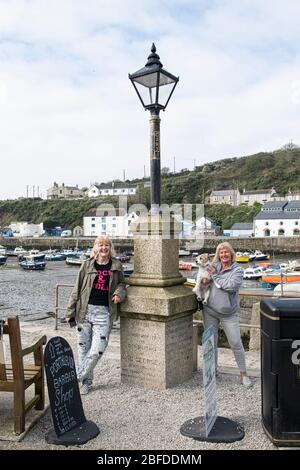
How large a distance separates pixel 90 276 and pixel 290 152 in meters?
174

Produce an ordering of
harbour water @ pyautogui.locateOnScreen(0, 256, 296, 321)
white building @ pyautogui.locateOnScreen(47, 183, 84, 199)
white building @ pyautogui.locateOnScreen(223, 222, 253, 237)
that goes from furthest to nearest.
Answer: white building @ pyautogui.locateOnScreen(47, 183, 84, 199) < white building @ pyautogui.locateOnScreen(223, 222, 253, 237) < harbour water @ pyautogui.locateOnScreen(0, 256, 296, 321)

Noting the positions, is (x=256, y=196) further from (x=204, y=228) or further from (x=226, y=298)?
(x=226, y=298)

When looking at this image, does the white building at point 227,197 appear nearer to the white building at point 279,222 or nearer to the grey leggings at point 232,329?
the white building at point 279,222

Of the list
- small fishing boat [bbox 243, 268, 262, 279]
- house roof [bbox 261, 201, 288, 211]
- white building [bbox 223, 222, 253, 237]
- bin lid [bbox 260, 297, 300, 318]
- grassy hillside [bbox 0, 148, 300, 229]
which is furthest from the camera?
grassy hillside [bbox 0, 148, 300, 229]

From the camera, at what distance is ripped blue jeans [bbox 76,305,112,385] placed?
5.41 meters

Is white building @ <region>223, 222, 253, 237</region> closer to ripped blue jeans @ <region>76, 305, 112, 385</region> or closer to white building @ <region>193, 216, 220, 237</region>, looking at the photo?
white building @ <region>193, 216, 220, 237</region>

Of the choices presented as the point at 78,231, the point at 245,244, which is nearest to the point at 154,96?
the point at 245,244

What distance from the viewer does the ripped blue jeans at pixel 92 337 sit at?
5.41 metres

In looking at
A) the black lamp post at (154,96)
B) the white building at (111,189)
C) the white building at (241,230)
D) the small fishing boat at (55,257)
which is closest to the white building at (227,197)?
the white building at (111,189)

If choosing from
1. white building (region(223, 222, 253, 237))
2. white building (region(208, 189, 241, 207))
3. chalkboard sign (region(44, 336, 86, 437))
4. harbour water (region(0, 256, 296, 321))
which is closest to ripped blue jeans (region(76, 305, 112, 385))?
chalkboard sign (region(44, 336, 86, 437))

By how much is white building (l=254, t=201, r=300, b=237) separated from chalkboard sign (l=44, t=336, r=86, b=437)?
84.4m
